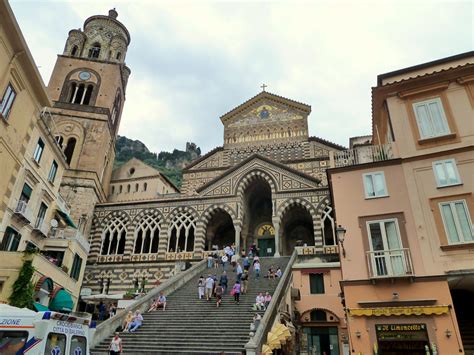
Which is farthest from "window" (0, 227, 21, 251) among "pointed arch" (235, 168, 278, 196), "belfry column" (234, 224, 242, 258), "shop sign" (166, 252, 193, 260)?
"pointed arch" (235, 168, 278, 196)

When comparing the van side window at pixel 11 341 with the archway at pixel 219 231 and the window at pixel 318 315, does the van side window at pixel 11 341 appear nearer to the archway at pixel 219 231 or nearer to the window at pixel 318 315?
the window at pixel 318 315

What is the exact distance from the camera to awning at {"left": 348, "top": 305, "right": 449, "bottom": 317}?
1055cm

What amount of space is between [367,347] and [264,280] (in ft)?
25.5

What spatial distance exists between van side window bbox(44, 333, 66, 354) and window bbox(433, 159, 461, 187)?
1220 centimetres

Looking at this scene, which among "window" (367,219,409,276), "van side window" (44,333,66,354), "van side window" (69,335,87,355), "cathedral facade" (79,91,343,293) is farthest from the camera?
"cathedral facade" (79,91,343,293)

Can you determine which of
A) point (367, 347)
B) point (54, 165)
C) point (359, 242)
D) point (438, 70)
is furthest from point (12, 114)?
point (438, 70)

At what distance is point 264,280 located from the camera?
18.2m

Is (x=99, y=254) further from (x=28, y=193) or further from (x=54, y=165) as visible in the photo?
(x=28, y=193)

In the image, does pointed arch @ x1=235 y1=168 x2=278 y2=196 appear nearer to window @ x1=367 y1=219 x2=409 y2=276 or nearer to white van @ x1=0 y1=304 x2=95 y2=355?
window @ x1=367 y1=219 x2=409 y2=276

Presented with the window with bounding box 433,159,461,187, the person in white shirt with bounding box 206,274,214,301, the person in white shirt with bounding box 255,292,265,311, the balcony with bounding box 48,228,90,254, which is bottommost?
the person in white shirt with bounding box 255,292,265,311

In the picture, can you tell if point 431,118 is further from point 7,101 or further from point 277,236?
point 7,101

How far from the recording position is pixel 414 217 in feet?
40.0

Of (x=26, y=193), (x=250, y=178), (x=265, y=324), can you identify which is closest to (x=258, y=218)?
(x=250, y=178)

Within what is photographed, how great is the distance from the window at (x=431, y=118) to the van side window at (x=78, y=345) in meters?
12.8
